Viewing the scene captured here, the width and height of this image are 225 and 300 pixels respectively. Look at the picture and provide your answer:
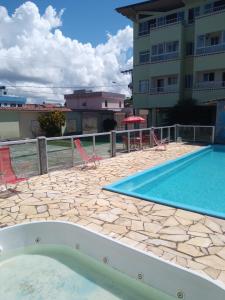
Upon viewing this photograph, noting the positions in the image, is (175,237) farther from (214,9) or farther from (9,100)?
(9,100)

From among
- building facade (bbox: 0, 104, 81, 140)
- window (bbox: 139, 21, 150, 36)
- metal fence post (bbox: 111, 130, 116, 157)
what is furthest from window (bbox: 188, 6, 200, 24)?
metal fence post (bbox: 111, 130, 116, 157)

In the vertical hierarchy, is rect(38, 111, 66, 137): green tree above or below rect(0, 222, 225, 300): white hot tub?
above

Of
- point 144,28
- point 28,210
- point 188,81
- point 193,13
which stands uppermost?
point 193,13

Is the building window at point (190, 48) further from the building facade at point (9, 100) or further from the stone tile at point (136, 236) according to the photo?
the building facade at point (9, 100)

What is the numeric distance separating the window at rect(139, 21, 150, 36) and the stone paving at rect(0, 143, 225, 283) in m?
23.0

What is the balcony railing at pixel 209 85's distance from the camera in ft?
75.2

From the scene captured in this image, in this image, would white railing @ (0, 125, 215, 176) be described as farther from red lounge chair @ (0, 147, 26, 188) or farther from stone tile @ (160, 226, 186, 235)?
stone tile @ (160, 226, 186, 235)

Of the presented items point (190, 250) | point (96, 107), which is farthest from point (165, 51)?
point (190, 250)

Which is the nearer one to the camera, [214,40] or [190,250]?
[190,250]

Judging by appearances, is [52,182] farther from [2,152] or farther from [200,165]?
[200,165]

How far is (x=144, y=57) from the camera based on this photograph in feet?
90.0

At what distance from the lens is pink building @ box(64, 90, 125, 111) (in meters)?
44.4

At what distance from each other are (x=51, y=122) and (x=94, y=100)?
1976 centimetres

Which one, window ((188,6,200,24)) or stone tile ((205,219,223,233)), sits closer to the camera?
stone tile ((205,219,223,233))
